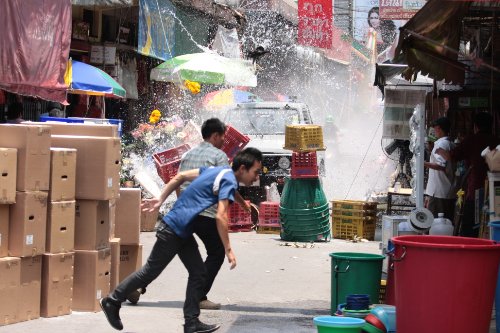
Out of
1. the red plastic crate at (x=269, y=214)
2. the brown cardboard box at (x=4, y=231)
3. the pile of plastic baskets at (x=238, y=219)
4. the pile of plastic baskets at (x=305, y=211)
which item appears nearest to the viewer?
the brown cardboard box at (x=4, y=231)

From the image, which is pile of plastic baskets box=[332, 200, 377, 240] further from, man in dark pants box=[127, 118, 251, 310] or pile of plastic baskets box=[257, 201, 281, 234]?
man in dark pants box=[127, 118, 251, 310]

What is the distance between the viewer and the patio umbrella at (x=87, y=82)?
16797mm

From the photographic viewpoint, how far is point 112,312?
7.61m

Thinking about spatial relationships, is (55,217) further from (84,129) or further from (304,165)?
(304,165)

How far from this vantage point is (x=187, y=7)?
27.6 m

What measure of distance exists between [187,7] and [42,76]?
1321cm

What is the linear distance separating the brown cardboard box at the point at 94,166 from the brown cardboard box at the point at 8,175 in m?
0.77

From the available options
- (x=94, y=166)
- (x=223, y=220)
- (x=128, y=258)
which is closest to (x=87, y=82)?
(x=128, y=258)

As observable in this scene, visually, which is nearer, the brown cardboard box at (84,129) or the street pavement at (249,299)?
the street pavement at (249,299)

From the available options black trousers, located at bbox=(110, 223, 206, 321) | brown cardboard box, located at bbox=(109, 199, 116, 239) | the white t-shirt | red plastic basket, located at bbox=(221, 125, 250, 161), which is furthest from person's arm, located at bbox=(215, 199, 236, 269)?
red plastic basket, located at bbox=(221, 125, 250, 161)

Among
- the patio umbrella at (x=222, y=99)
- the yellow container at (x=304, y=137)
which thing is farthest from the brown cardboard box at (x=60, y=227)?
the patio umbrella at (x=222, y=99)

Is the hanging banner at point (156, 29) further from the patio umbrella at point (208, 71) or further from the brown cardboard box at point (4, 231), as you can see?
the brown cardboard box at point (4, 231)

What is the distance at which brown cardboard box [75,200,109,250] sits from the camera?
8.64m

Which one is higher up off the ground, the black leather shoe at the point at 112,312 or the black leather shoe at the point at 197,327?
the black leather shoe at the point at 112,312
